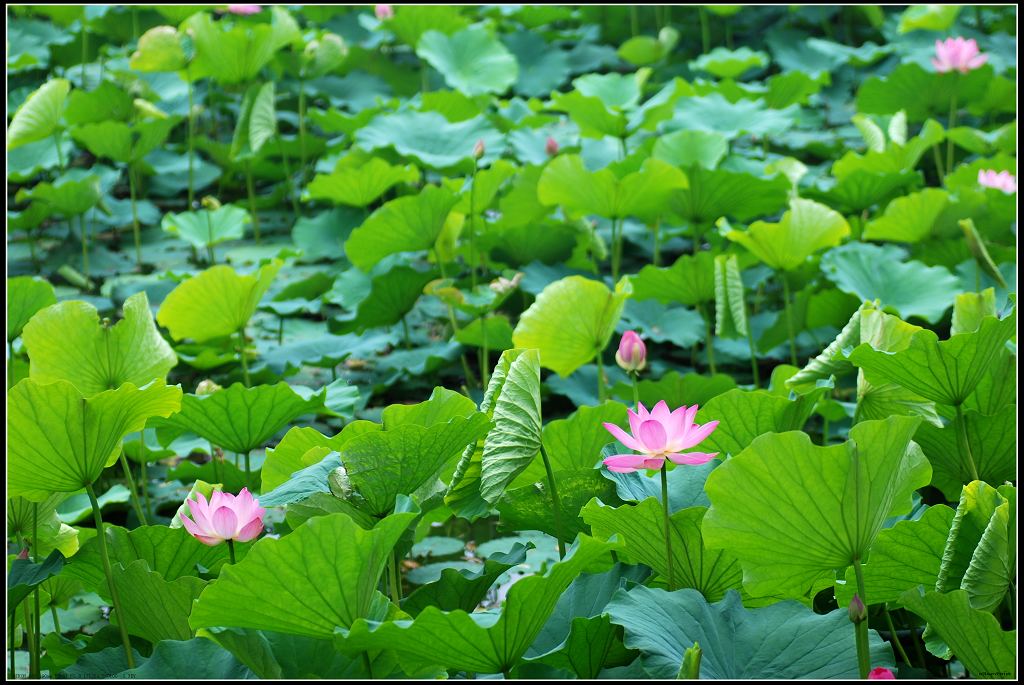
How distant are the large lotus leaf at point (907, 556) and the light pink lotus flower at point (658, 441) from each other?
0.83ft

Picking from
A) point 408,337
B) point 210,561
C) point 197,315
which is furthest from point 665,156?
point 210,561

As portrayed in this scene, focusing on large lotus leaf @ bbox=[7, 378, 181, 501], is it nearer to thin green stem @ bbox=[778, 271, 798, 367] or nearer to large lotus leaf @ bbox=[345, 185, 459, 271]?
large lotus leaf @ bbox=[345, 185, 459, 271]

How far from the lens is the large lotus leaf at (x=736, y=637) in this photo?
0.93 m

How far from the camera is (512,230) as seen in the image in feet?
7.89

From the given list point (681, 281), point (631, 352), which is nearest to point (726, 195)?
point (681, 281)

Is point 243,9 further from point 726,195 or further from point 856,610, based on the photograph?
point 856,610

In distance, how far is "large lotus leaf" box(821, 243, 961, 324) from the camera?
82.3 inches

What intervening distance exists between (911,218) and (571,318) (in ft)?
3.70

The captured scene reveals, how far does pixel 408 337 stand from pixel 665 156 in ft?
2.58

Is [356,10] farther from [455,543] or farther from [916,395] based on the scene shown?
[916,395]

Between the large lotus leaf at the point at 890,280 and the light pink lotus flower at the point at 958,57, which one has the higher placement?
the light pink lotus flower at the point at 958,57

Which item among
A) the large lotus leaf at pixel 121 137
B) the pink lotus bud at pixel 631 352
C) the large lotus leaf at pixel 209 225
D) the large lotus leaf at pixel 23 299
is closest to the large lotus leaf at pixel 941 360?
the pink lotus bud at pixel 631 352

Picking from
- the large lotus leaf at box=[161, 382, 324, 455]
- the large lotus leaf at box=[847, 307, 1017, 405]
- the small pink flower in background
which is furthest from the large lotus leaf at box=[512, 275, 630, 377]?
the small pink flower in background

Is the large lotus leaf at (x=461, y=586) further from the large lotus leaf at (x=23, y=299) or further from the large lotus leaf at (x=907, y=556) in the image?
the large lotus leaf at (x=23, y=299)
